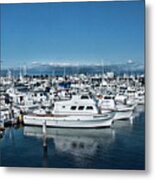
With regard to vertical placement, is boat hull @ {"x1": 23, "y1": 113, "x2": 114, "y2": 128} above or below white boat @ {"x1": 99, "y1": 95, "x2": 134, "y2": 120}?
below

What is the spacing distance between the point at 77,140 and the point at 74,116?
0.40 ft

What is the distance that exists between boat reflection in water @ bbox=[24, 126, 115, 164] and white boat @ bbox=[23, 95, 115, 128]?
0.03 metres

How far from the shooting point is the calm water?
233 cm

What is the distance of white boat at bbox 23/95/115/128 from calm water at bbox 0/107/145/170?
0.03m

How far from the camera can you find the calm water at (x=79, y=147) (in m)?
2.33

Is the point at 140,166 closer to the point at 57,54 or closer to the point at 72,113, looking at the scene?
the point at 72,113

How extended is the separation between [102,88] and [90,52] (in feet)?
0.61

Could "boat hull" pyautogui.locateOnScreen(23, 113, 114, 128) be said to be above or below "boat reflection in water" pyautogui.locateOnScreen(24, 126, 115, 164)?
above

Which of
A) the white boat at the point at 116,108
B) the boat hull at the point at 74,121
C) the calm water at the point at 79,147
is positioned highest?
the white boat at the point at 116,108

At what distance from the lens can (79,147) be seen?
239 centimetres

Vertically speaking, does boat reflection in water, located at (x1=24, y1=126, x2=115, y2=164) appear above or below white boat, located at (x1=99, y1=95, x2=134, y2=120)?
below

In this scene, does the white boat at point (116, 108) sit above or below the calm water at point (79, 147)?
above

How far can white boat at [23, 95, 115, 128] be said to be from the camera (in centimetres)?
241

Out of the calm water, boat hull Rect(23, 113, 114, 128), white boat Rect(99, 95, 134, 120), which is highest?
white boat Rect(99, 95, 134, 120)
